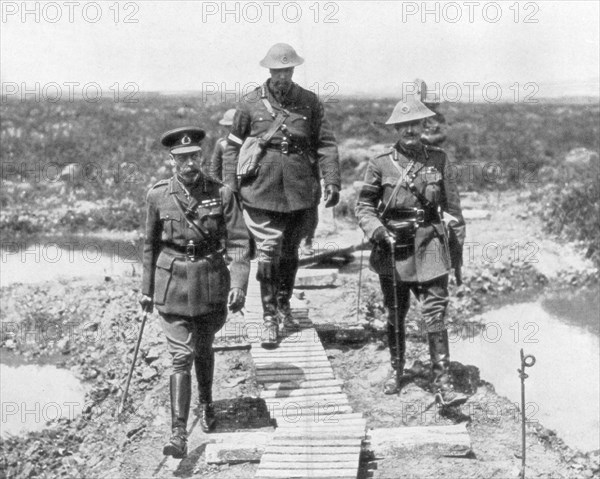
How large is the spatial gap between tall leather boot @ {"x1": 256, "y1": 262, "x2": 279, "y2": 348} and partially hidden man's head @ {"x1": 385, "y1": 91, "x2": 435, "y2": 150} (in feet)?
4.83

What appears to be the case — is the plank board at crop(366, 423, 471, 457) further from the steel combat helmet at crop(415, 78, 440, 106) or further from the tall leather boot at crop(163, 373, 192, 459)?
the steel combat helmet at crop(415, 78, 440, 106)

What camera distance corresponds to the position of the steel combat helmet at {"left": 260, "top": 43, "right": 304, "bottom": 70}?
22.7ft

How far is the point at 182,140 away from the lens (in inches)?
238

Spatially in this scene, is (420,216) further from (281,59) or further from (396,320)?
(281,59)

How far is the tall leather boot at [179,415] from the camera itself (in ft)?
19.1

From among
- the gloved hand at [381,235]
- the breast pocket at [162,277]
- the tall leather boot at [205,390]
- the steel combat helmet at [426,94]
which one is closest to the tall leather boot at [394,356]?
the gloved hand at [381,235]

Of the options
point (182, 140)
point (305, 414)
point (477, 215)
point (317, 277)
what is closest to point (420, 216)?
point (305, 414)

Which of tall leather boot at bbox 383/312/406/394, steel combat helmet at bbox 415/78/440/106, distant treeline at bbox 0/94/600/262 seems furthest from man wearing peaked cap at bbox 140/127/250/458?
distant treeline at bbox 0/94/600/262

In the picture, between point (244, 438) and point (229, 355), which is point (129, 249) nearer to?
point (229, 355)

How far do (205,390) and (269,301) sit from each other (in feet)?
3.66

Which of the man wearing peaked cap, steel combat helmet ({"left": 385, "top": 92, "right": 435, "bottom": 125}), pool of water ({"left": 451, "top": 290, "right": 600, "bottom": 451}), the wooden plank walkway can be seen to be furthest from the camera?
pool of water ({"left": 451, "top": 290, "right": 600, "bottom": 451})

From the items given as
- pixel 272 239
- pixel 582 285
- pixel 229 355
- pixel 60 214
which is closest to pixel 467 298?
pixel 582 285

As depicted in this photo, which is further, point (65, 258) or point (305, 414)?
point (65, 258)

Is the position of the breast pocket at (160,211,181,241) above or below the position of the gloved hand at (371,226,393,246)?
above
